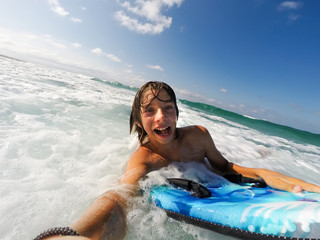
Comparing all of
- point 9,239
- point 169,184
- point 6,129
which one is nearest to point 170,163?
point 169,184

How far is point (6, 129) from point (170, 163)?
2908 millimetres

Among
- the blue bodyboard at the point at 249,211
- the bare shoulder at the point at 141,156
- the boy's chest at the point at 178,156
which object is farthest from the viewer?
the boy's chest at the point at 178,156

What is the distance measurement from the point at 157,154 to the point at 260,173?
1.33 metres

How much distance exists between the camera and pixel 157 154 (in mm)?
2211

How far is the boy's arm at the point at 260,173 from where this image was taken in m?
1.83

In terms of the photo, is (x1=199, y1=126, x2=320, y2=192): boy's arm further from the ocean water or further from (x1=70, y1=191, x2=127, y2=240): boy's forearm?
(x1=70, y1=191, x2=127, y2=240): boy's forearm

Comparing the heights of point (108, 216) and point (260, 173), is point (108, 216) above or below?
below

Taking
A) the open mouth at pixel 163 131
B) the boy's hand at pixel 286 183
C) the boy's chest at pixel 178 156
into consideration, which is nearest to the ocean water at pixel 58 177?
the boy's chest at pixel 178 156

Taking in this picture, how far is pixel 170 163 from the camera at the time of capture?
2266 millimetres

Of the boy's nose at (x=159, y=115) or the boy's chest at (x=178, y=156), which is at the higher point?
the boy's nose at (x=159, y=115)

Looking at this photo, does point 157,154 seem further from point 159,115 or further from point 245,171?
point 245,171

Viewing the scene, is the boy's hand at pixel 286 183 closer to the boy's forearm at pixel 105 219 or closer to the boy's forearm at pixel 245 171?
the boy's forearm at pixel 245 171

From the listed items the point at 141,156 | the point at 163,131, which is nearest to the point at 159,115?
the point at 163,131

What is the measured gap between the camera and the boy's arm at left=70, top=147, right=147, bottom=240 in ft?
3.40
